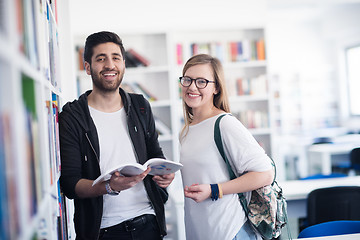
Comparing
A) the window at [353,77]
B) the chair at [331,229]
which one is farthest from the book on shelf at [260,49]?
the window at [353,77]

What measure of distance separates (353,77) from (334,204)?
783 centimetres

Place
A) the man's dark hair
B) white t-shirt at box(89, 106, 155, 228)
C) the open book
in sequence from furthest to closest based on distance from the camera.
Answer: the man's dark hair < white t-shirt at box(89, 106, 155, 228) < the open book

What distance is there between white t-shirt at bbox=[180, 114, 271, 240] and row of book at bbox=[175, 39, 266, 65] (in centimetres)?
342

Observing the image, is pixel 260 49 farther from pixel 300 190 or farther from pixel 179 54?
pixel 300 190

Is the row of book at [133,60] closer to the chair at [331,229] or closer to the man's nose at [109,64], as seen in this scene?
the man's nose at [109,64]

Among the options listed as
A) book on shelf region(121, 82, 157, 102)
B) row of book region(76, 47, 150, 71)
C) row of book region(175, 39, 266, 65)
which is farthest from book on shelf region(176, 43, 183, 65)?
book on shelf region(121, 82, 157, 102)

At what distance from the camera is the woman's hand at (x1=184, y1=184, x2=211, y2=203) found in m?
1.58

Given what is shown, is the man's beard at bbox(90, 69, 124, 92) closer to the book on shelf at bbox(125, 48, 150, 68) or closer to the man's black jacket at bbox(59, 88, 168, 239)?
the man's black jacket at bbox(59, 88, 168, 239)

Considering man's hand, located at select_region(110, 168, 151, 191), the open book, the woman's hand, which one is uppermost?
the open book

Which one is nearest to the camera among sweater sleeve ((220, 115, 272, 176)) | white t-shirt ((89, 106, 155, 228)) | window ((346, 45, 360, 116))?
sweater sleeve ((220, 115, 272, 176))

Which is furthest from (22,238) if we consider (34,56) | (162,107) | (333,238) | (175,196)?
(162,107)

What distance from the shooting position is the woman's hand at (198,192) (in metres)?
1.58

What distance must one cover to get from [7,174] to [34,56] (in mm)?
475

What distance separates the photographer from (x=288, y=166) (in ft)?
29.7
